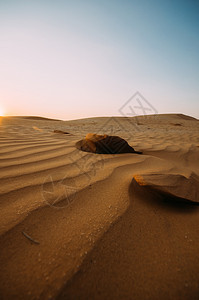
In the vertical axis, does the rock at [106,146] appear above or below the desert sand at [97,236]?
above

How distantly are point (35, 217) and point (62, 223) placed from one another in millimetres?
136

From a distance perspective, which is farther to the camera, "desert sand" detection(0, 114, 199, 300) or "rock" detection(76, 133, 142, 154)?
"rock" detection(76, 133, 142, 154)

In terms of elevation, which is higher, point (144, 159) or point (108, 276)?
point (144, 159)

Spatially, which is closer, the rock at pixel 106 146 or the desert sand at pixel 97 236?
the desert sand at pixel 97 236

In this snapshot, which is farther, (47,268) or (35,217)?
(35,217)

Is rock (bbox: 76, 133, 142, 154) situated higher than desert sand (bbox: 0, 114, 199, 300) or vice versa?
rock (bbox: 76, 133, 142, 154)

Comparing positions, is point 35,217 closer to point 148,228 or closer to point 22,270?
point 22,270

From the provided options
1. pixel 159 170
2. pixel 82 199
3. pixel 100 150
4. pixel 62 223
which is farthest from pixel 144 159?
pixel 62 223

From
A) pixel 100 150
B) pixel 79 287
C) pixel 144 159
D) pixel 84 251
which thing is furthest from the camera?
pixel 100 150

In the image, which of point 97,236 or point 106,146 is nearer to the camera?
point 97,236

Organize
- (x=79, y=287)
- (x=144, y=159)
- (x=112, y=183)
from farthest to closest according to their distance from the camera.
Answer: (x=144, y=159)
(x=112, y=183)
(x=79, y=287)

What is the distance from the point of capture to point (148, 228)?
671mm

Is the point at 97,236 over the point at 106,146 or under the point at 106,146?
under

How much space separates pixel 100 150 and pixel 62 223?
4.10 feet
